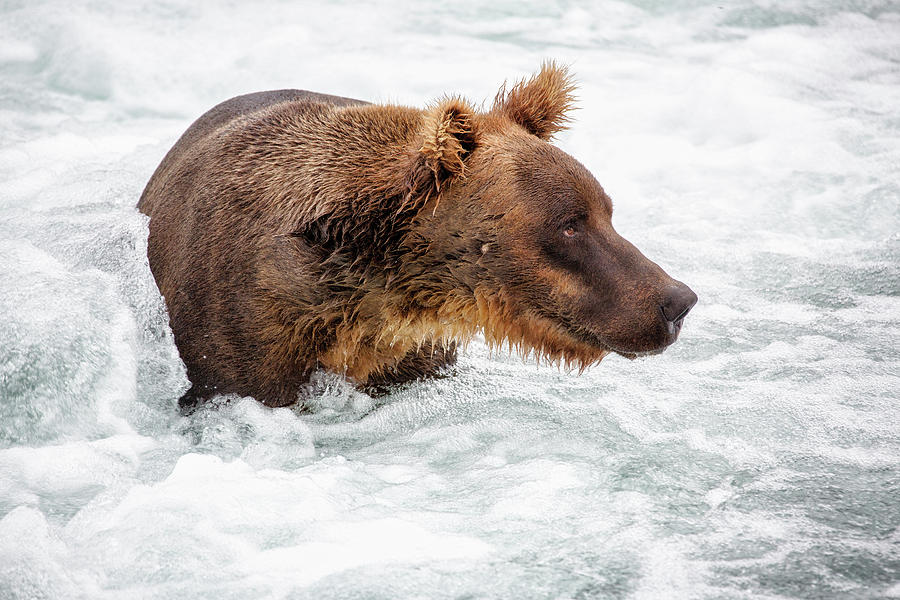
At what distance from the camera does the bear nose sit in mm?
4266

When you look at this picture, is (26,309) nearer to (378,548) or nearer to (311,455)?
(311,455)

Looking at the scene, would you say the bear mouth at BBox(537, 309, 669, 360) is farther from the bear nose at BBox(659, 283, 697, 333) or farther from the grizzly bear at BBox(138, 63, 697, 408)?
the bear nose at BBox(659, 283, 697, 333)

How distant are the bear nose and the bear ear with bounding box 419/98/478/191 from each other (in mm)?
1106

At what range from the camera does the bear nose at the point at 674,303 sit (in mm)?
4266

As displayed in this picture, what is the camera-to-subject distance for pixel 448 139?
4344 mm

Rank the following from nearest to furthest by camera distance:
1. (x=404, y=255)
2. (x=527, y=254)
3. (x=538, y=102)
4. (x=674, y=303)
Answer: (x=674, y=303)
(x=527, y=254)
(x=404, y=255)
(x=538, y=102)

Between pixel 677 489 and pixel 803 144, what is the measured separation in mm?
6746

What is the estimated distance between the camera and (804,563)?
364 cm

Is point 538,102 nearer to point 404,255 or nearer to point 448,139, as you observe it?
point 448,139

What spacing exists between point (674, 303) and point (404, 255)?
4.23 ft

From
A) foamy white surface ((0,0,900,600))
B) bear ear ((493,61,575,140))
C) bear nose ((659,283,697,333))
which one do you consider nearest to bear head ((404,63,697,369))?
bear nose ((659,283,697,333))

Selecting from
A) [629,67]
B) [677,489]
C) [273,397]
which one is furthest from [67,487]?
[629,67]

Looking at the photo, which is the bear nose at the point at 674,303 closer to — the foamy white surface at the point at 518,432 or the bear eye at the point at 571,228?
the bear eye at the point at 571,228

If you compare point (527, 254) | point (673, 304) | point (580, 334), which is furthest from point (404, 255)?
A: point (673, 304)
